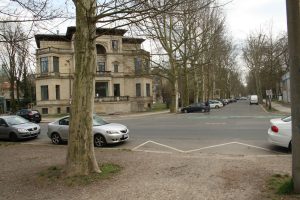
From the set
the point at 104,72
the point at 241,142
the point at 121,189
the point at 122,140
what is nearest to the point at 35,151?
the point at 122,140

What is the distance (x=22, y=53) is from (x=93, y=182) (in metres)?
8.26

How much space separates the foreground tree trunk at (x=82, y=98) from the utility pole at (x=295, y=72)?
4539 mm

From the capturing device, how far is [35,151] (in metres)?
13.4

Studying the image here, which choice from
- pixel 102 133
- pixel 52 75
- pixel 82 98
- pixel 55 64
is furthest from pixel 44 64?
pixel 82 98

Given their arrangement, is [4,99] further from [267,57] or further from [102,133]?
[102,133]

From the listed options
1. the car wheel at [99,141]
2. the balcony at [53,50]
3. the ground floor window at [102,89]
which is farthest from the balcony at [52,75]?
the car wheel at [99,141]

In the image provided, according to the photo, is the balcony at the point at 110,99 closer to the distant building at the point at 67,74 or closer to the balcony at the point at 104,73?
the distant building at the point at 67,74

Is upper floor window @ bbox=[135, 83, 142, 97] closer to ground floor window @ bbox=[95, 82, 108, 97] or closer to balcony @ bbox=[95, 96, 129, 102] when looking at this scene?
ground floor window @ bbox=[95, 82, 108, 97]

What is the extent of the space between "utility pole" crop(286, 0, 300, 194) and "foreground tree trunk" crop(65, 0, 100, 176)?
4539mm

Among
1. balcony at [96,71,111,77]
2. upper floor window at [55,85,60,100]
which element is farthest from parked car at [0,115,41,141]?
upper floor window at [55,85,60,100]

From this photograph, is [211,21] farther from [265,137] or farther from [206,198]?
[206,198]

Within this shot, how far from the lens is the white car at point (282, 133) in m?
12.2

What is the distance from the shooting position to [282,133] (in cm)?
1230

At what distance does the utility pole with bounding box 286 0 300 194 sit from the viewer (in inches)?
236
